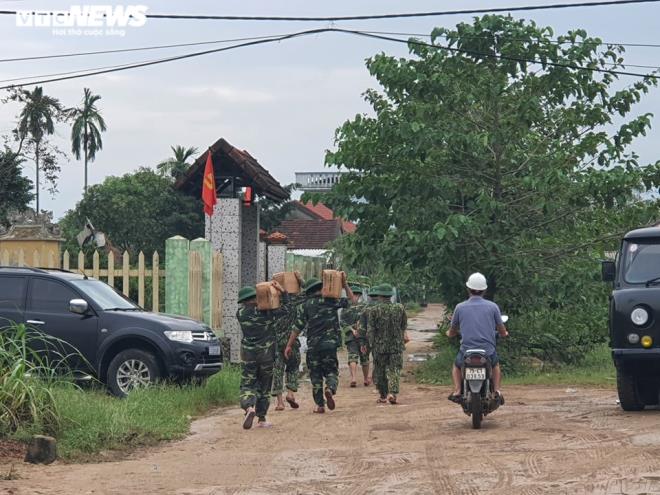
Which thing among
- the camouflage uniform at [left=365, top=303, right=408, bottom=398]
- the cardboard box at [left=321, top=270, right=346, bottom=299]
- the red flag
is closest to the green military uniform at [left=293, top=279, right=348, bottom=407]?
the cardboard box at [left=321, top=270, right=346, bottom=299]

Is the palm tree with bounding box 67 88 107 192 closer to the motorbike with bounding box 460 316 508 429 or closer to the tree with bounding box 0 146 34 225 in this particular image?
the tree with bounding box 0 146 34 225

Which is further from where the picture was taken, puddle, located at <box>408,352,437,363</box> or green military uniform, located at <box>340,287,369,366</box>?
puddle, located at <box>408,352,437,363</box>

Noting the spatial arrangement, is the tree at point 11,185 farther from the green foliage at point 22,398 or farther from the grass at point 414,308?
the green foliage at point 22,398

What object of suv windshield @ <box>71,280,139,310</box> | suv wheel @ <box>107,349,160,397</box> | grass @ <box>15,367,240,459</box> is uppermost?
suv windshield @ <box>71,280,139,310</box>

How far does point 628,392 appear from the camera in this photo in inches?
557

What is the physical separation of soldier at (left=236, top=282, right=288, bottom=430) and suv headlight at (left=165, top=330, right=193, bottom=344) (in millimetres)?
2149

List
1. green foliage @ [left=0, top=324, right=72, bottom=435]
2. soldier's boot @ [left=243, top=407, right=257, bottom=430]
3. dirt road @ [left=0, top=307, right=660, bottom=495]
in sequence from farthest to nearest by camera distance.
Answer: soldier's boot @ [left=243, top=407, right=257, bottom=430] → green foliage @ [left=0, top=324, right=72, bottom=435] → dirt road @ [left=0, top=307, right=660, bottom=495]

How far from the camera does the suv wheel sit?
52.4ft

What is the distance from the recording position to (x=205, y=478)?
10.1m

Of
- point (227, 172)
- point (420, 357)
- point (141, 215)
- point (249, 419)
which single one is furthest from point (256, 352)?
point (141, 215)

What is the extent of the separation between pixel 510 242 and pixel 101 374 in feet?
25.6

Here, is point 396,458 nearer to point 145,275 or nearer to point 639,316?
point 639,316

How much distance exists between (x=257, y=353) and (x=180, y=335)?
2.35m

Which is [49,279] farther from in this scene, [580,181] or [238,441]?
[580,181]
